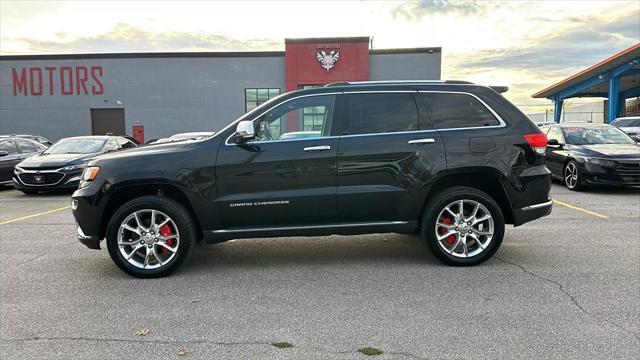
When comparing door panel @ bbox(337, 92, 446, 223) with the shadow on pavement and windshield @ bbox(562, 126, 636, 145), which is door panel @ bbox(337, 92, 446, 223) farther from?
windshield @ bbox(562, 126, 636, 145)

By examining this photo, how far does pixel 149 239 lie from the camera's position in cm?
477

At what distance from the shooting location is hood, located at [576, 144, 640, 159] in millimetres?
9688

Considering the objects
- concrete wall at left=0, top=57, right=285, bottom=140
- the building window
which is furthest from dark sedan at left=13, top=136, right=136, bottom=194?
the building window

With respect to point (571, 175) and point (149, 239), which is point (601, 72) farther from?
point (149, 239)

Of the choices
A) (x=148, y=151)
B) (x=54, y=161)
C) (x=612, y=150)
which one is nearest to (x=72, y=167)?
(x=54, y=161)

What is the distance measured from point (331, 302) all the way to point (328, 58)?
83.8 feet

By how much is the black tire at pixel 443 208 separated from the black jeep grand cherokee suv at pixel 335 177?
1 cm

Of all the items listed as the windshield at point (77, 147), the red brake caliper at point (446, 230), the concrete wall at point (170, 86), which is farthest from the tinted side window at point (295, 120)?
the concrete wall at point (170, 86)

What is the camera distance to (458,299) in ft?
13.4

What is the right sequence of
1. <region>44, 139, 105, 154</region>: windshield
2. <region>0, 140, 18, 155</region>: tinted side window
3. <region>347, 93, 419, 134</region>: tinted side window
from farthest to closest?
<region>0, 140, 18, 155</region>: tinted side window < <region>44, 139, 105, 154</region>: windshield < <region>347, 93, 419, 134</region>: tinted side window

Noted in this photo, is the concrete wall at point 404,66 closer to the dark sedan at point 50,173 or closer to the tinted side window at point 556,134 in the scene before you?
the tinted side window at point 556,134

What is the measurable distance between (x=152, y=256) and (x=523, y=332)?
140 inches

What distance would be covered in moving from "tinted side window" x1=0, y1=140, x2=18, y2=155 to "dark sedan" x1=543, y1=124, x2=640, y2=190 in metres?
14.2

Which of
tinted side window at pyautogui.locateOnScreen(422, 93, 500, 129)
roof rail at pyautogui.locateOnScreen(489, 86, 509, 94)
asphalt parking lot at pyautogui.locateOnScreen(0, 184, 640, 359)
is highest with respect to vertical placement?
roof rail at pyautogui.locateOnScreen(489, 86, 509, 94)
